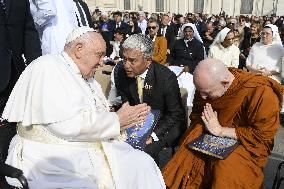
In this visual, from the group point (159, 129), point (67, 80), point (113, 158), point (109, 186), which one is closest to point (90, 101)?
point (67, 80)

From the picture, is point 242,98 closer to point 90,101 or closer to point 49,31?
point 90,101

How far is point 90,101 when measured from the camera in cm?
266

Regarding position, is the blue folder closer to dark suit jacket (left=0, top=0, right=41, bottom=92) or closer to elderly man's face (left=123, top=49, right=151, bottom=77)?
elderly man's face (left=123, top=49, right=151, bottom=77)

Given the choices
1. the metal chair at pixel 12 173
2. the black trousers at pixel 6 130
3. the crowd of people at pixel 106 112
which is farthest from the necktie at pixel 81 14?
the metal chair at pixel 12 173

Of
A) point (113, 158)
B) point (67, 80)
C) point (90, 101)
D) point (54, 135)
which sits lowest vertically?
point (113, 158)

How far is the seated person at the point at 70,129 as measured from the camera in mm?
2488

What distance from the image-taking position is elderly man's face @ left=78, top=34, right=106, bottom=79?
259 centimetres

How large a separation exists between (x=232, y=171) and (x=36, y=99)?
1.52 m

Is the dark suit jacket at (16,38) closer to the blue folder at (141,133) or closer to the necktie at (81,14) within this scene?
the necktie at (81,14)

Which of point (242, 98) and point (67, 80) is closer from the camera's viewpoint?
point (67, 80)

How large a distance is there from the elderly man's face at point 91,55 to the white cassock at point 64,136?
6 cm

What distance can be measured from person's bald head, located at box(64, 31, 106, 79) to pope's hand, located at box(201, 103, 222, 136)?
0.98m

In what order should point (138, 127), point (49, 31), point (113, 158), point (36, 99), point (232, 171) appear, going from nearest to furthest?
point (36, 99)
point (113, 158)
point (232, 171)
point (138, 127)
point (49, 31)

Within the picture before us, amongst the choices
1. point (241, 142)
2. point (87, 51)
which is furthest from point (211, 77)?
point (87, 51)
